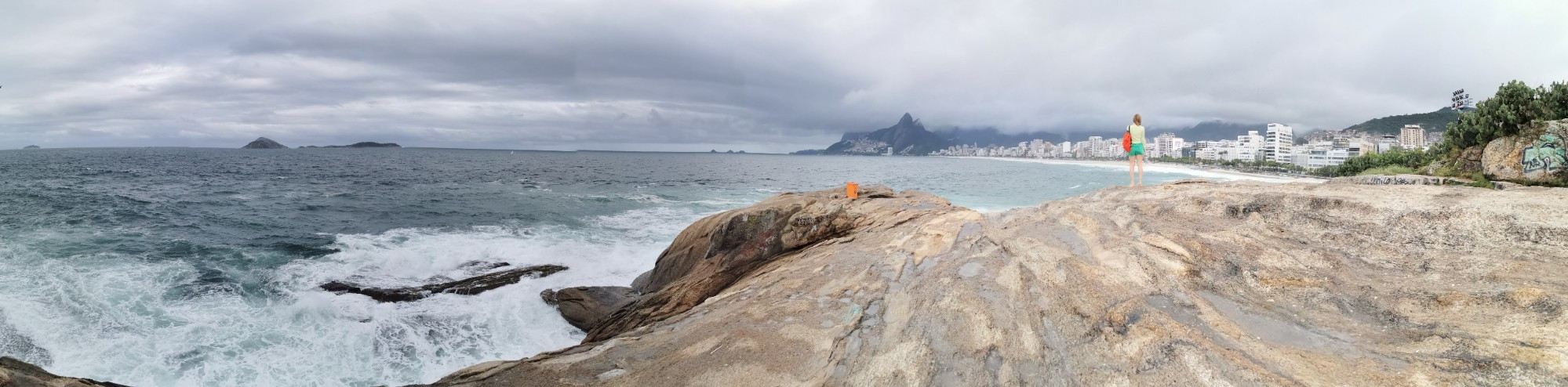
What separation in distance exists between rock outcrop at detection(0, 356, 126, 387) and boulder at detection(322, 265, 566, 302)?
1090 centimetres

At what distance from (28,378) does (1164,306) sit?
10.6 m

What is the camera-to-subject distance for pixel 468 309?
15.5m


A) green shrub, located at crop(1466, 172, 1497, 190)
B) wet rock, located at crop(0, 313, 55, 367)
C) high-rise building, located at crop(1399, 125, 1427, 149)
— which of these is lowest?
wet rock, located at crop(0, 313, 55, 367)

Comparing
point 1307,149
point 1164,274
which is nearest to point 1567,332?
point 1164,274

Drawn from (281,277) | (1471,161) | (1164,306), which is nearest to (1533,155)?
(1471,161)

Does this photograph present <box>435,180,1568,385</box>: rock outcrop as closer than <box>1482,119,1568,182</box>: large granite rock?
Yes

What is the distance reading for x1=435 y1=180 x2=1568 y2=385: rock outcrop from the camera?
5.07 metres

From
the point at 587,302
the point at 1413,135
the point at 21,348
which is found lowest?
the point at 21,348

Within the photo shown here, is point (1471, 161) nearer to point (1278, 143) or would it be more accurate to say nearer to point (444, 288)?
point (444, 288)

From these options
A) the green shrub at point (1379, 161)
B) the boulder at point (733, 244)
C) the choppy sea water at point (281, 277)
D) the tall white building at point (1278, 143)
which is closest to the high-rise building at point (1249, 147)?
the tall white building at point (1278, 143)

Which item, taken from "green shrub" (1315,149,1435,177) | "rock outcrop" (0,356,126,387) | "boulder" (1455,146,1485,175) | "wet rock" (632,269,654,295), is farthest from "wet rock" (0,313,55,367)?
"green shrub" (1315,149,1435,177)

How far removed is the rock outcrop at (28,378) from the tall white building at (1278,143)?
207 metres

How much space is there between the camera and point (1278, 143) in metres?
173

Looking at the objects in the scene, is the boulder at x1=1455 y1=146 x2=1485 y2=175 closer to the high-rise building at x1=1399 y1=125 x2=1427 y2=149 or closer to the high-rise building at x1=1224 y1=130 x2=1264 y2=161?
the high-rise building at x1=1399 y1=125 x2=1427 y2=149
